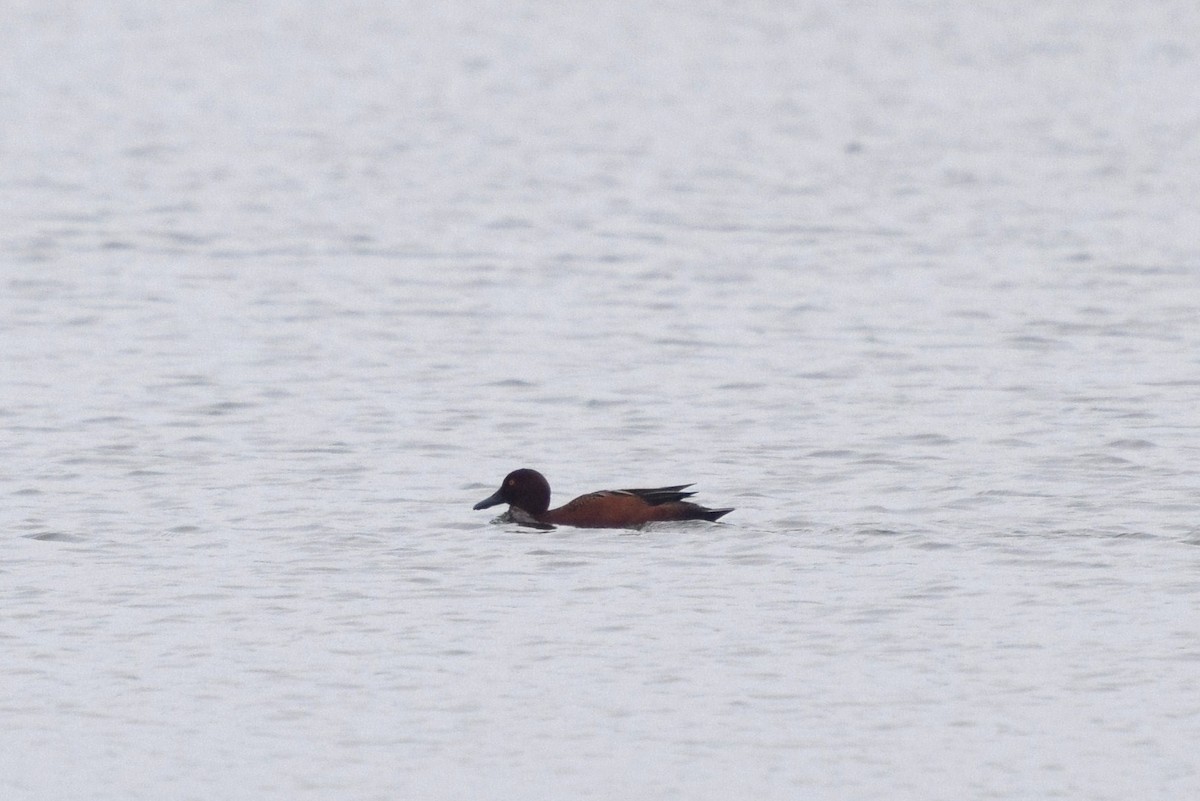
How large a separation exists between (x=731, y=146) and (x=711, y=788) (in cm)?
2812

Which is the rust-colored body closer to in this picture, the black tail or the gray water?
the black tail

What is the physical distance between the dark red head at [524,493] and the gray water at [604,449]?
0.25 meters

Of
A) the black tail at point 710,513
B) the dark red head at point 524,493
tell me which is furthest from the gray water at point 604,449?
the dark red head at point 524,493

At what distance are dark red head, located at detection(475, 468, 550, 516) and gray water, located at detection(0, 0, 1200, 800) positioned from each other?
0.25 metres

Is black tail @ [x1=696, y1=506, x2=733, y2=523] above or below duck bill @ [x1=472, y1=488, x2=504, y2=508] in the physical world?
below

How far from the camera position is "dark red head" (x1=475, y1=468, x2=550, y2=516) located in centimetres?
1547

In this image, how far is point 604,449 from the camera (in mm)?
18062

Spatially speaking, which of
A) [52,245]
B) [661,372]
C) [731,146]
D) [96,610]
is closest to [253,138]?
[731,146]

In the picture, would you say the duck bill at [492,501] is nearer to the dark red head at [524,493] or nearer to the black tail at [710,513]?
the dark red head at [524,493]

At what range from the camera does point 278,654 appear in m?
12.4

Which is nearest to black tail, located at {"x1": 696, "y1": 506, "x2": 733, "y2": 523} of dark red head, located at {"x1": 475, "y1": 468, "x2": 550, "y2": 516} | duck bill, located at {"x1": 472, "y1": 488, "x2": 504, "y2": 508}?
dark red head, located at {"x1": 475, "y1": 468, "x2": 550, "y2": 516}

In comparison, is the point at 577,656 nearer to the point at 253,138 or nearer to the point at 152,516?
the point at 152,516

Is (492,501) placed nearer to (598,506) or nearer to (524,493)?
(524,493)

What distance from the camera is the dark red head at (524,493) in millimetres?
15469
